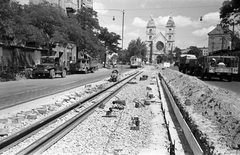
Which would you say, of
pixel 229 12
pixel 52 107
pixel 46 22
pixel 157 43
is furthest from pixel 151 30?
pixel 52 107

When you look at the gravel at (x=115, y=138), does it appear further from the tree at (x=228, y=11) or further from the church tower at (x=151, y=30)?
the church tower at (x=151, y=30)

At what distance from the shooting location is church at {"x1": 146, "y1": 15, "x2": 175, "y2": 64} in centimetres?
12588

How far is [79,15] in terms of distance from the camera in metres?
39.3

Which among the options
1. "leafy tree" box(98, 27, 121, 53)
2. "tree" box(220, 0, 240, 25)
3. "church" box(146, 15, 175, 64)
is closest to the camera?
"tree" box(220, 0, 240, 25)

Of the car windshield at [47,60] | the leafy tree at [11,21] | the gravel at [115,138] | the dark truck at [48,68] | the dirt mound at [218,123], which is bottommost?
the gravel at [115,138]

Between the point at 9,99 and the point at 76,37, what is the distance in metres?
21.0

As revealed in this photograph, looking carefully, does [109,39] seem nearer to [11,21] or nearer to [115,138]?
[11,21]

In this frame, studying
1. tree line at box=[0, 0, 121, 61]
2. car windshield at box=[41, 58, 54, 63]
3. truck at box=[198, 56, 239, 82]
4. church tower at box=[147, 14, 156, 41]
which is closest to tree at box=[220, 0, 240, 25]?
truck at box=[198, 56, 239, 82]

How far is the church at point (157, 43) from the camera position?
12588cm

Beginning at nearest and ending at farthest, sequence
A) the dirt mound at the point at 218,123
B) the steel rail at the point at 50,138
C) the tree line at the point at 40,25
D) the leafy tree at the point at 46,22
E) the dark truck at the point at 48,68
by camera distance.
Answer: the dirt mound at the point at 218,123 → the steel rail at the point at 50,138 → the tree line at the point at 40,25 → the dark truck at the point at 48,68 → the leafy tree at the point at 46,22

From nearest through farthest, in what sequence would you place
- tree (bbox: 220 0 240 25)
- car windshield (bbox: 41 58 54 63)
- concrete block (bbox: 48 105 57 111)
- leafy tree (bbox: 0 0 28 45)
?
concrete block (bbox: 48 105 57 111)
leafy tree (bbox: 0 0 28 45)
car windshield (bbox: 41 58 54 63)
tree (bbox: 220 0 240 25)

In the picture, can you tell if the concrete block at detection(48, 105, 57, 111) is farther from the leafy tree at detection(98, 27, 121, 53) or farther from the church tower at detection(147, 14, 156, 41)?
the church tower at detection(147, 14, 156, 41)

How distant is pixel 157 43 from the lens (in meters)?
128

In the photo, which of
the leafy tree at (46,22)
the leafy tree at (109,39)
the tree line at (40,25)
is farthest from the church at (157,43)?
the leafy tree at (46,22)
